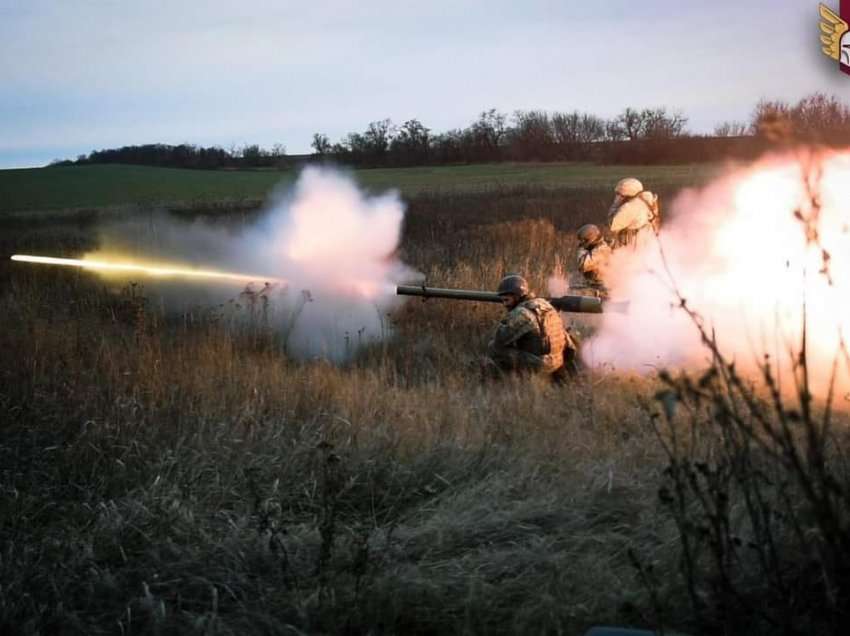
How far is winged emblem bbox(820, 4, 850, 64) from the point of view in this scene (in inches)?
321

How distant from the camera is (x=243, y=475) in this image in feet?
18.5

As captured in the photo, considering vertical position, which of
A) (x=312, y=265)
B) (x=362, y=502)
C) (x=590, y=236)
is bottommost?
(x=362, y=502)

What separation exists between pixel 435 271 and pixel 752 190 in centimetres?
543

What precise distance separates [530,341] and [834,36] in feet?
13.3

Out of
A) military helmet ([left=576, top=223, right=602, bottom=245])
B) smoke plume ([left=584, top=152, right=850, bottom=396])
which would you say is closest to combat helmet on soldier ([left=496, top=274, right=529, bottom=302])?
smoke plume ([left=584, top=152, right=850, bottom=396])

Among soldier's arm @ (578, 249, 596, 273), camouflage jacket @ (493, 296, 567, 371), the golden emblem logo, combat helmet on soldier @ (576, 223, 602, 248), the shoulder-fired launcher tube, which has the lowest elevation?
camouflage jacket @ (493, 296, 567, 371)

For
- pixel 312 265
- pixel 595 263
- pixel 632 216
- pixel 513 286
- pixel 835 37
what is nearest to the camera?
pixel 835 37

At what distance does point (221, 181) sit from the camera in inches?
1702

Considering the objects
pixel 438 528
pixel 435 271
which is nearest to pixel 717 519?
pixel 438 528

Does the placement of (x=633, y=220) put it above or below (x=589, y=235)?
above

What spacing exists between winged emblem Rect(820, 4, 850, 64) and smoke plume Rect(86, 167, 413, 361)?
5.50m

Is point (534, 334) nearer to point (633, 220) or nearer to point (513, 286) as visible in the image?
point (513, 286)

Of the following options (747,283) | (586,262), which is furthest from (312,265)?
(747,283)

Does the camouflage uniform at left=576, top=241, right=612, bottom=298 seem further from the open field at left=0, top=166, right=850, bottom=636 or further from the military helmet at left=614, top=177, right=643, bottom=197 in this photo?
the open field at left=0, top=166, right=850, bottom=636
